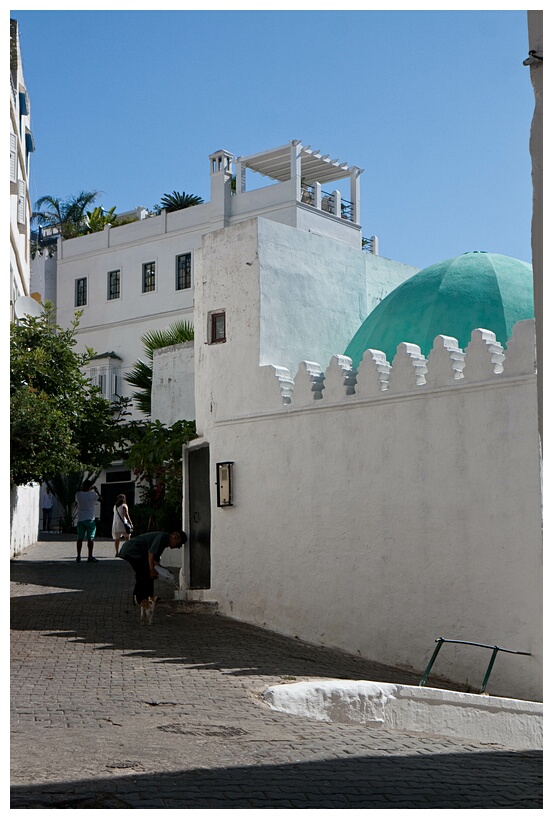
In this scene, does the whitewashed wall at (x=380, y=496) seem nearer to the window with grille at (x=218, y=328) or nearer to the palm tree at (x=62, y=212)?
the window with grille at (x=218, y=328)

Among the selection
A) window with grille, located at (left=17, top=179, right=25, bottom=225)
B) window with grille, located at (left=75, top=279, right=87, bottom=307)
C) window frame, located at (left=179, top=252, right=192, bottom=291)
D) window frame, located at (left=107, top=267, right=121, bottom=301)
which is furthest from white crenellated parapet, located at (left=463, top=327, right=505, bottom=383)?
window with grille, located at (left=75, top=279, right=87, bottom=307)

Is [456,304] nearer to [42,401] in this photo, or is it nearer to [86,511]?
[42,401]

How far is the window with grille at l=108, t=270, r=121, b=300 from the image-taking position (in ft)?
127

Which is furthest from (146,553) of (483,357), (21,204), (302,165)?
(302,165)

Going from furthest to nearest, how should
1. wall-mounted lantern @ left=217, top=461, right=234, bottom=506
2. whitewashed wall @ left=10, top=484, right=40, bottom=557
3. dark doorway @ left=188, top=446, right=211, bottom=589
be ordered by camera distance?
whitewashed wall @ left=10, top=484, right=40, bottom=557, dark doorway @ left=188, top=446, right=211, bottom=589, wall-mounted lantern @ left=217, top=461, right=234, bottom=506

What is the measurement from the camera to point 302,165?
34.0 meters

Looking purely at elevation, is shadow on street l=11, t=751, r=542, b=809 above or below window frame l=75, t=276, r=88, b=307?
below

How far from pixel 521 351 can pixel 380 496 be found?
107 inches

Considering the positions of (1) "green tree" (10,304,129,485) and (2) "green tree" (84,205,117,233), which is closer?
(1) "green tree" (10,304,129,485)

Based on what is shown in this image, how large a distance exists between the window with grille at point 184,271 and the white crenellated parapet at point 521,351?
86.2ft

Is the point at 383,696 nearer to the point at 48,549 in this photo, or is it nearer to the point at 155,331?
the point at 48,549

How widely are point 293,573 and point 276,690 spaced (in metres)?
4.20

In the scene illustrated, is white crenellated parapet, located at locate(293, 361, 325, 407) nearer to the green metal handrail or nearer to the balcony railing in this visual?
the green metal handrail

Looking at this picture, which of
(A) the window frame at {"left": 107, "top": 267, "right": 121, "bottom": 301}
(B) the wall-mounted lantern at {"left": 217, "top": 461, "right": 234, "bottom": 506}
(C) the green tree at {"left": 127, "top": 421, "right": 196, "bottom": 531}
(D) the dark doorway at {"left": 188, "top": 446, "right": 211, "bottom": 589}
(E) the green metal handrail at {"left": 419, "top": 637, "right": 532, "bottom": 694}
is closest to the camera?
(E) the green metal handrail at {"left": 419, "top": 637, "right": 532, "bottom": 694}
